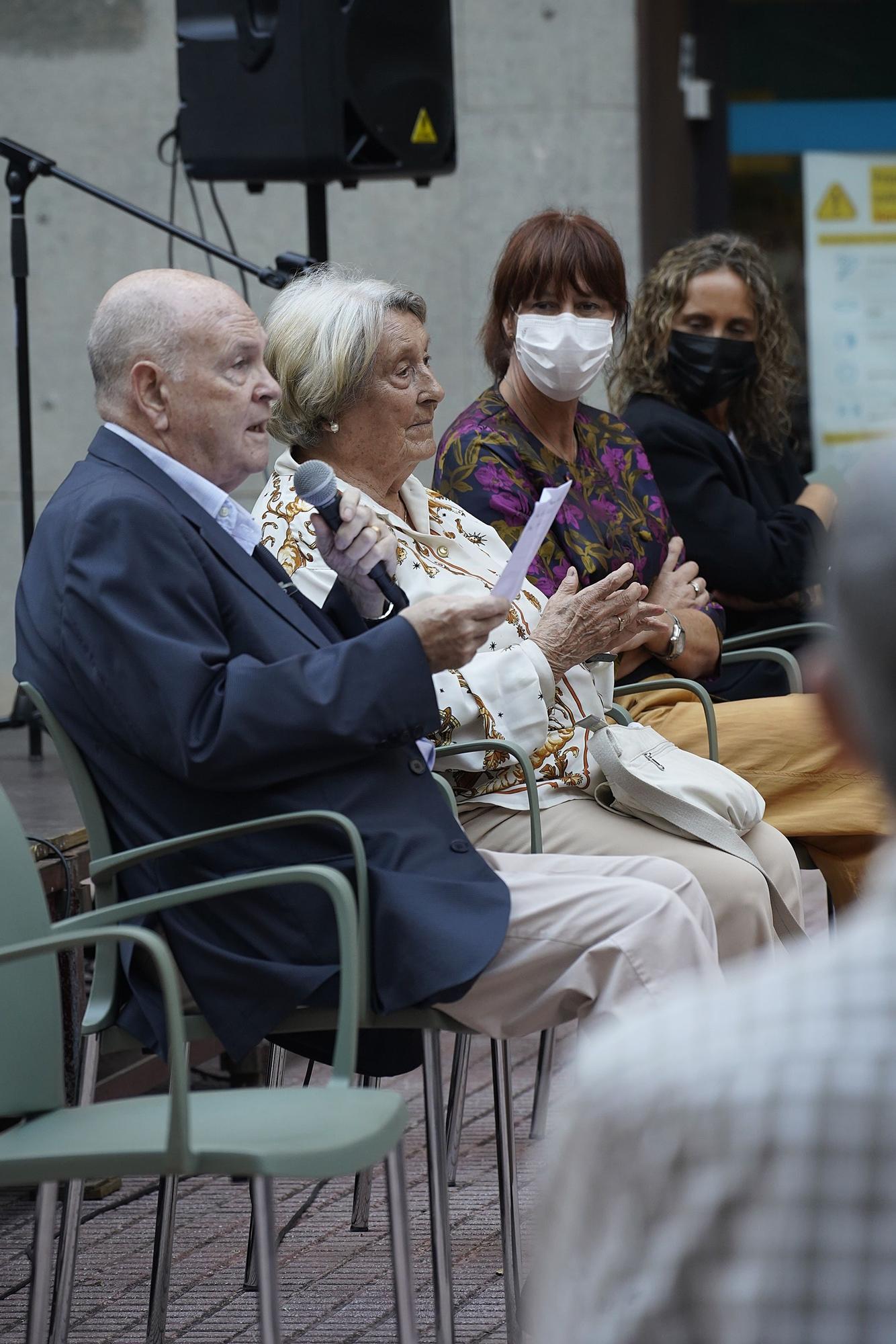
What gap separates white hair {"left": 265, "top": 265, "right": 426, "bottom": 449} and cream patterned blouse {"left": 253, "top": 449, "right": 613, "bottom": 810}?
0.28 ft

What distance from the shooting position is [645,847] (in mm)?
2959

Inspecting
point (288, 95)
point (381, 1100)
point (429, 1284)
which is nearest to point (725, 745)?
point (429, 1284)

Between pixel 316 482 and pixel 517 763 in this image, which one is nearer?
pixel 316 482

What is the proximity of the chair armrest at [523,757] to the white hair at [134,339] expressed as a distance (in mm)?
742

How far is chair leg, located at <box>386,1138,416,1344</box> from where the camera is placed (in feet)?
7.10

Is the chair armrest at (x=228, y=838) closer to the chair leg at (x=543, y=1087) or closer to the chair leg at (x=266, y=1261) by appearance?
the chair leg at (x=266, y=1261)

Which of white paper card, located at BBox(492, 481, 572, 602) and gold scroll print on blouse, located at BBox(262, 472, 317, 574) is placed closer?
white paper card, located at BBox(492, 481, 572, 602)

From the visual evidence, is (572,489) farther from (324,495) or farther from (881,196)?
(881,196)

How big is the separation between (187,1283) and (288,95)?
3000 mm

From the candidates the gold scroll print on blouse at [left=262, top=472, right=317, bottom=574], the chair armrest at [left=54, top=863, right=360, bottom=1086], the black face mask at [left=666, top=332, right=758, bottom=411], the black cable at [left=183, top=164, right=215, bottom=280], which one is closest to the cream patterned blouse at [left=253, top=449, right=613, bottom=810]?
the gold scroll print on blouse at [left=262, top=472, right=317, bottom=574]

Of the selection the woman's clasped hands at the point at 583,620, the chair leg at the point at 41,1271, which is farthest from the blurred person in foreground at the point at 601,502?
the chair leg at the point at 41,1271

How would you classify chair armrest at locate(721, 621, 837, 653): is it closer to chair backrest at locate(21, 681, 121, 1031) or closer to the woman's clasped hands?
the woman's clasped hands

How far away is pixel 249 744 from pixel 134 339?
66 centimetres

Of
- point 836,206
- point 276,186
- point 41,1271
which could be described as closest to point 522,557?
point 41,1271
